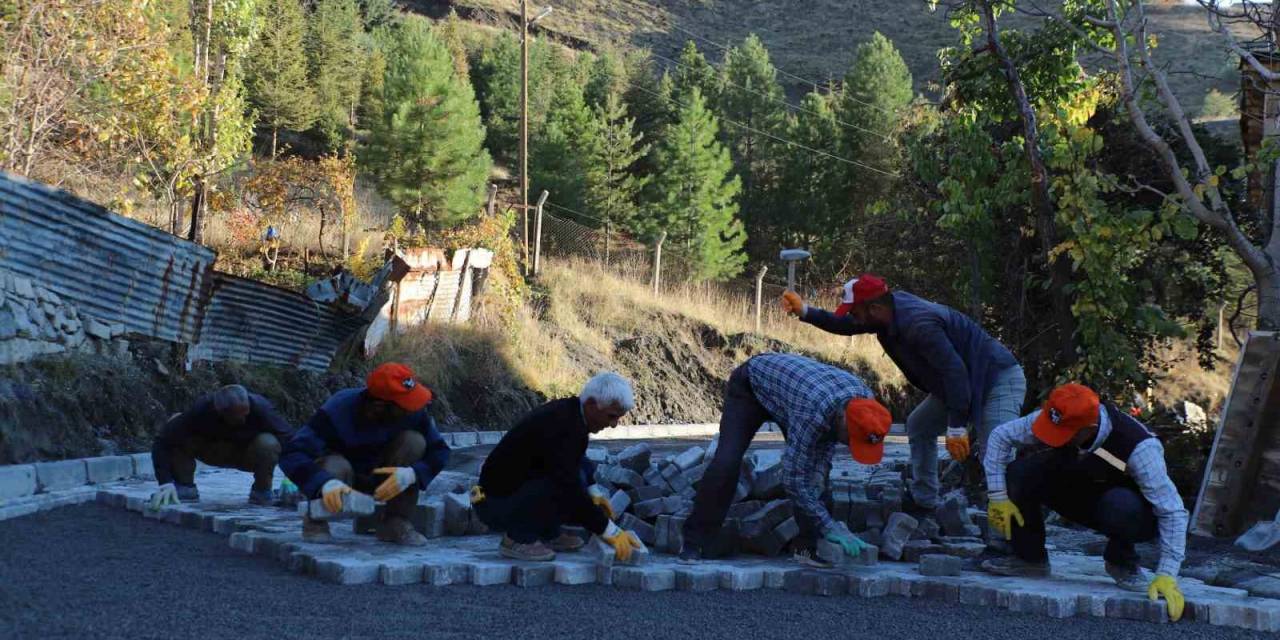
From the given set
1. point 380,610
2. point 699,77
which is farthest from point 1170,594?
point 699,77

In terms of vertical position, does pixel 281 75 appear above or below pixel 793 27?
below

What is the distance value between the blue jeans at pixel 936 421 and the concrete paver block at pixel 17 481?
19.9 feet

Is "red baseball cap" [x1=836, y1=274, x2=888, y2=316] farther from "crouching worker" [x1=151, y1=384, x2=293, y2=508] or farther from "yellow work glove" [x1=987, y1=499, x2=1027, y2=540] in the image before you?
"crouching worker" [x1=151, y1=384, x2=293, y2=508]

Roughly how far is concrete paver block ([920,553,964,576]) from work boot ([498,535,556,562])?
191 cm

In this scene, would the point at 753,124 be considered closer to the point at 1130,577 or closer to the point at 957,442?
the point at 957,442

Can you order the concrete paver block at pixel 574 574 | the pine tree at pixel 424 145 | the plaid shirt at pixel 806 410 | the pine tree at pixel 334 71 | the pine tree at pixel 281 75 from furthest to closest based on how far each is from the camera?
the pine tree at pixel 334 71 → the pine tree at pixel 281 75 → the pine tree at pixel 424 145 → the plaid shirt at pixel 806 410 → the concrete paver block at pixel 574 574

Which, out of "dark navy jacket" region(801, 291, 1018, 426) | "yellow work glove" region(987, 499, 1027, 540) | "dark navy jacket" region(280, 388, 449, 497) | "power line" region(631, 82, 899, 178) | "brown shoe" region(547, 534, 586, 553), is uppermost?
"power line" region(631, 82, 899, 178)

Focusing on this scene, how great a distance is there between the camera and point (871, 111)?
152 ft

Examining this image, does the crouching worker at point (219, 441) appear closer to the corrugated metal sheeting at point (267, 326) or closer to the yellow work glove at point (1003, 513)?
the yellow work glove at point (1003, 513)

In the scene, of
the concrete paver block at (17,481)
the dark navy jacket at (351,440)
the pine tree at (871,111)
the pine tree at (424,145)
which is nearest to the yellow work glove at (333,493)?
the dark navy jacket at (351,440)

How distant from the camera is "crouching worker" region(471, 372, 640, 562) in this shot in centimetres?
630

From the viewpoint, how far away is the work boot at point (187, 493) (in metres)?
8.26

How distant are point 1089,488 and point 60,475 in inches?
297

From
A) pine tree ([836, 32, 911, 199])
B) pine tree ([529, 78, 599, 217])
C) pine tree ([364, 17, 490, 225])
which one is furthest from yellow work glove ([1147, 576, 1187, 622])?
pine tree ([836, 32, 911, 199])
